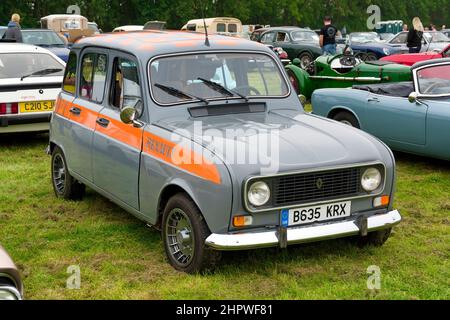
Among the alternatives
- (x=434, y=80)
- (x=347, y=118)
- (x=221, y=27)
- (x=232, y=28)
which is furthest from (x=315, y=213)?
(x=232, y=28)

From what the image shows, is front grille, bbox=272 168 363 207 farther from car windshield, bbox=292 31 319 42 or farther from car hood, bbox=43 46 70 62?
car windshield, bbox=292 31 319 42

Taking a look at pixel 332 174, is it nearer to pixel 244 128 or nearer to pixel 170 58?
pixel 244 128

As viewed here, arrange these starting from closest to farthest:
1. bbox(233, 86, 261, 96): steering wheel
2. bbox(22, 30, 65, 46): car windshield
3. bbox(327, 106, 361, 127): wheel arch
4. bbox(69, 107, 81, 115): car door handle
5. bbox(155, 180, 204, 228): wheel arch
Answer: bbox(155, 180, 204, 228): wheel arch → bbox(233, 86, 261, 96): steering wheel → bbox(69, 107, 81, 115): car door handle → bbox(327, 106, 361, 127): wheel arch → bbox(22, 30, 65, 46): car windshield

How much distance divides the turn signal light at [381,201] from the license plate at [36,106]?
6.01 meters

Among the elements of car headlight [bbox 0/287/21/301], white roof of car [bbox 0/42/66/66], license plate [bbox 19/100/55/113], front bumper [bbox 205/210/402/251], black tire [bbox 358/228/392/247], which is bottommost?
black tire [bbox 358/228/392/247]

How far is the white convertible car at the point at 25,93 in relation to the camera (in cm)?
932

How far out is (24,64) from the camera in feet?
33.3

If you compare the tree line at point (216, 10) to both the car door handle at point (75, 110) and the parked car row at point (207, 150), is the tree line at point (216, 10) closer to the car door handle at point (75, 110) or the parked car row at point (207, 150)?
the car door handle at point (75, 110)

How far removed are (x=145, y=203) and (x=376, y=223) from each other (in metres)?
1.83

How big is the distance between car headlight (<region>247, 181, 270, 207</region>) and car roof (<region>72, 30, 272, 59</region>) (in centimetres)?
173

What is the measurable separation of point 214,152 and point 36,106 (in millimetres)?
5626

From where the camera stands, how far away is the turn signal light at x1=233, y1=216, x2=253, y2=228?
Result: 451 centimetres

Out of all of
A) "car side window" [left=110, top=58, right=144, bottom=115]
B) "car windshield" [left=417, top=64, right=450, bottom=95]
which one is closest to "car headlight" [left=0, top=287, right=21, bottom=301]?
"car side window" [left=110, top=58, right=144, bottom=115]
